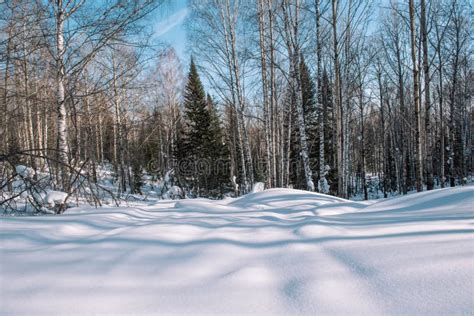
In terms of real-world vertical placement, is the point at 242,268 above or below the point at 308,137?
below

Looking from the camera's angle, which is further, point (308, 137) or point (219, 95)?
point (308, 137)

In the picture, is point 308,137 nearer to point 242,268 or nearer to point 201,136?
point 201,136

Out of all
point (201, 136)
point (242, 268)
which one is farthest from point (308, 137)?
point (242, 268)

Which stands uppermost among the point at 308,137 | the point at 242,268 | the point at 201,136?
the point at 201,136

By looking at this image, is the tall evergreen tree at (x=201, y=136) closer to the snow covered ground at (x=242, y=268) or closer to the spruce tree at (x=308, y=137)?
the spruce tree at (x=308, y=137)

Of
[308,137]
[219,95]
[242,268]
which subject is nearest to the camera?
[242,268]

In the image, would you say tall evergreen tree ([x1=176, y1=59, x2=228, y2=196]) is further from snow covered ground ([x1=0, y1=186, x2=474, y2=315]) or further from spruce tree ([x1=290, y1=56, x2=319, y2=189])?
snow covered ground ([x1=0, y1=186, x2=474, y2=315])

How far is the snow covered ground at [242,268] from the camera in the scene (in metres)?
1.03

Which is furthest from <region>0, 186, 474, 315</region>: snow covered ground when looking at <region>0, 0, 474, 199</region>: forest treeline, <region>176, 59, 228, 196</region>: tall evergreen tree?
<region>176, 59, 228, 196</region>: tall evergreen tree

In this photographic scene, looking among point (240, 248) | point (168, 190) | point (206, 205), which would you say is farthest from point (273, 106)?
point (240, 248)

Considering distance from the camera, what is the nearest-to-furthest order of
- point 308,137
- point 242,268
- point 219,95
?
point 242,268, point 219,95, point 308,137

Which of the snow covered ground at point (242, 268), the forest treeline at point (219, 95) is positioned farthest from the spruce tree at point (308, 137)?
the snow covered ground at point (242, 268)

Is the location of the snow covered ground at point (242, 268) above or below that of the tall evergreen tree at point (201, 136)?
below

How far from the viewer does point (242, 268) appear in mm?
1345
